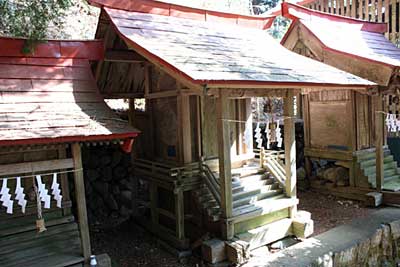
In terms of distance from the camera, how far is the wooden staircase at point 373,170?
9.41m

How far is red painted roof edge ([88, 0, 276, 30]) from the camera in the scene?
7.39 meters

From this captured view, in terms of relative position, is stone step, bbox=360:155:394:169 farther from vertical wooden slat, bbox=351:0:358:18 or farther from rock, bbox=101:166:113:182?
rock, bbox=101:166:113:182

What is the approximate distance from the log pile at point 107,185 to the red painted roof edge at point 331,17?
6.39 m

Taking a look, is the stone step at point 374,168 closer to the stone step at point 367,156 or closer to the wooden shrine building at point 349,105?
the wooden shrine building at point 349,105

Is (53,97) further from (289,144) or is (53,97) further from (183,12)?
(289,144)

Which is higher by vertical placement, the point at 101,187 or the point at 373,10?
the point at 373,10

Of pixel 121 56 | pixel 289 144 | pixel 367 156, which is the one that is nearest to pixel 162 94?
pixel 121 56

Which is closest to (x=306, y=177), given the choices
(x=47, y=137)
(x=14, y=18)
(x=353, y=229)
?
(x=353, y=229)

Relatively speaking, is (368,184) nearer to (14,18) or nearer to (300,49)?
(300,49)

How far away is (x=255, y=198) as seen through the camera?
24.3 ft

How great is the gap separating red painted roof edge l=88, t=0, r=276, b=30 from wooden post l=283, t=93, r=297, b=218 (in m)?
3.09

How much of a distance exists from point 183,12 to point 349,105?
534 cm

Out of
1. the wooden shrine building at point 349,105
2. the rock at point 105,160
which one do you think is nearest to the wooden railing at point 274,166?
the wooden shrine building at point 349,105

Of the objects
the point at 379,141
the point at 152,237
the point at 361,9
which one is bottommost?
the point at 152,237
